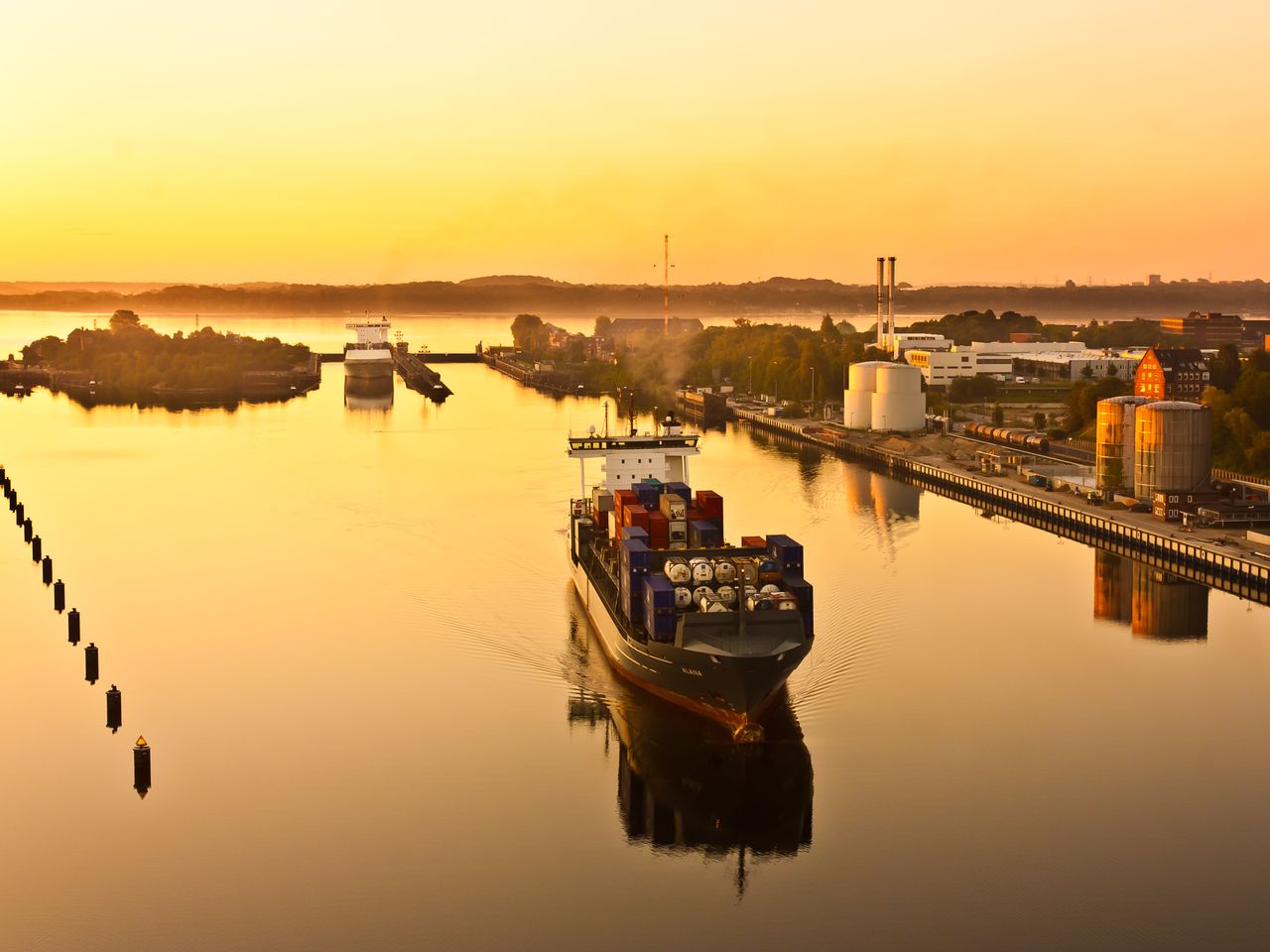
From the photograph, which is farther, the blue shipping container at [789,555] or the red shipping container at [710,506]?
the red shipping container at [710,506]

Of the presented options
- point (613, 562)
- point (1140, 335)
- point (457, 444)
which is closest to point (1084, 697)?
point (613, 562)

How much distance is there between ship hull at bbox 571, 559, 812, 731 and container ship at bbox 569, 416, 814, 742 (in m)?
0.02

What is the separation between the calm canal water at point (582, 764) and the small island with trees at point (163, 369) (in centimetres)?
4643

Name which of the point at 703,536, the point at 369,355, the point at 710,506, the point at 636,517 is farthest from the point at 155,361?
the point at 703,536

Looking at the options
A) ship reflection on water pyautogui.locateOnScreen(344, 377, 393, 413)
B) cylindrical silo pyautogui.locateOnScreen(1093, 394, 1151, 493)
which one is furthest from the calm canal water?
ship reflection on water pyautogui.locateOnScreen(344, 377, 393, 413)

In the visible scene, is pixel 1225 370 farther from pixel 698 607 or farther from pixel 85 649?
pixel 85 649

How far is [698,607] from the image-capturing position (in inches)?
711

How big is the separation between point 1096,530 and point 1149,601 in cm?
642

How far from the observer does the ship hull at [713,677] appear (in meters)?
16.5

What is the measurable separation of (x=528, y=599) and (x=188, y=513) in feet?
42.1

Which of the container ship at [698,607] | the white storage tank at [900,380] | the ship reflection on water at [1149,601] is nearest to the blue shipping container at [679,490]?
the container ship at [698,607]

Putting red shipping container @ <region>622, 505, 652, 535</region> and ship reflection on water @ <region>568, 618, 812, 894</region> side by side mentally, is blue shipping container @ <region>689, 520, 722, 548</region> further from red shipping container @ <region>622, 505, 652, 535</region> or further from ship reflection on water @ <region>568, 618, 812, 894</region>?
ship reflection on water @ <region>568, 618, 812, 894</region>

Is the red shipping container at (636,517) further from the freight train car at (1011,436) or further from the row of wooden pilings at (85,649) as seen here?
the freight train car at (1011,436)

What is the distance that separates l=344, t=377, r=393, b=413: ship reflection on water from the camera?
67.1 m
